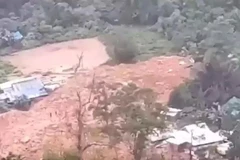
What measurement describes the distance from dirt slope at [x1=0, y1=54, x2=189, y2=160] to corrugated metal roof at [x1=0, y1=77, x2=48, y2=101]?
0.25ft

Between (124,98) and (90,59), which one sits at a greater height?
(124,98)

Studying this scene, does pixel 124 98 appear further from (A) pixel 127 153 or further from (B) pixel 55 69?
(B) pixel 55 69

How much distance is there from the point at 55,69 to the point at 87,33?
59cm

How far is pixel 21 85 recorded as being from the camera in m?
3.03

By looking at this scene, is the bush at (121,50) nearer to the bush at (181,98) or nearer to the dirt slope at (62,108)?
the dirt slope at (62,108)

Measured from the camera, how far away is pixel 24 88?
9.84 feet

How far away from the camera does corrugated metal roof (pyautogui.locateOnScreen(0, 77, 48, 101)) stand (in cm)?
294

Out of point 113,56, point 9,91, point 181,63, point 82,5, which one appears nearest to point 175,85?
point 181,63

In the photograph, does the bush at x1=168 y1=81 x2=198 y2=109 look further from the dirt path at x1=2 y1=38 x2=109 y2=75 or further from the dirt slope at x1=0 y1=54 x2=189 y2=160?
the dirt path at x1=2 y1=38 x2=109 y2=75

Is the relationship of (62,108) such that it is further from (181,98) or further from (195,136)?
(195,136)

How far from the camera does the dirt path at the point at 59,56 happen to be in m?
3.31

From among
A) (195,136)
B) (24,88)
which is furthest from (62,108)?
(195,136)

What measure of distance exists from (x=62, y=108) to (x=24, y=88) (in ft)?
0.95

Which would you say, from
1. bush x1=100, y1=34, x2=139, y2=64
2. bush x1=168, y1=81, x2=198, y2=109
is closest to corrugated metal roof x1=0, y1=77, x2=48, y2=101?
bush x1=100, y1=34, x2=139, y2=64
